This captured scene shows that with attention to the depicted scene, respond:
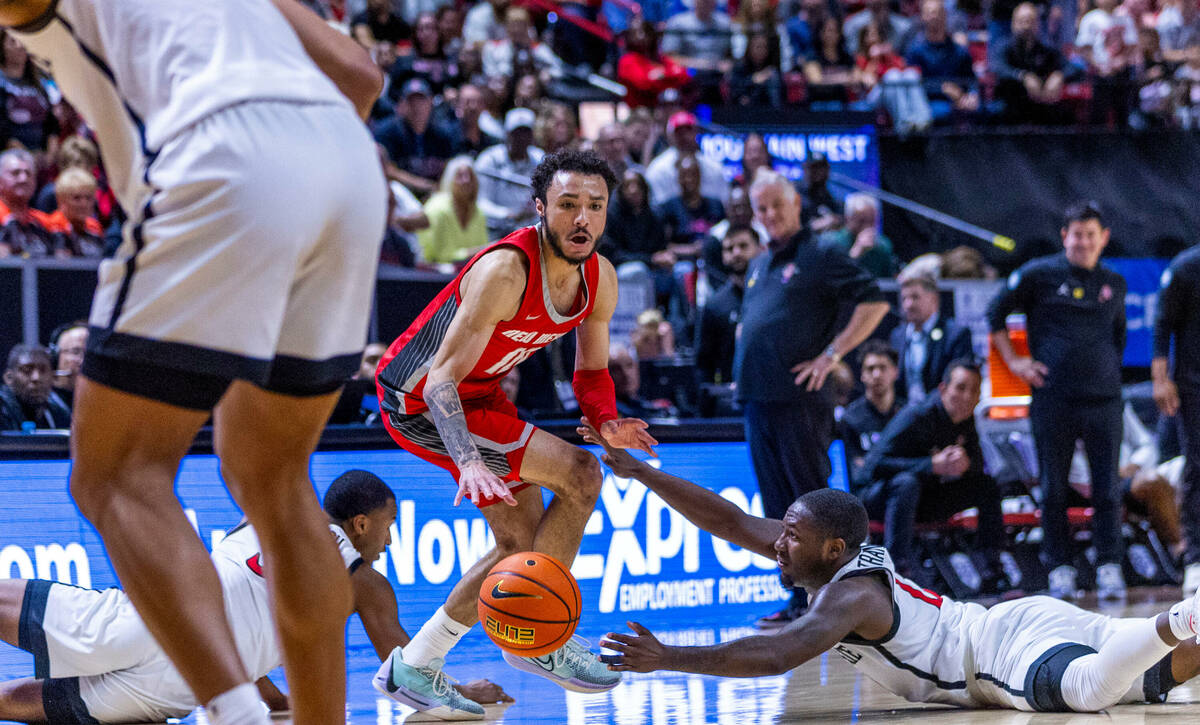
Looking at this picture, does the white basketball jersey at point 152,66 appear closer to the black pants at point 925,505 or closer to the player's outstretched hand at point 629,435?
the player's outstretched hand at point 629,435

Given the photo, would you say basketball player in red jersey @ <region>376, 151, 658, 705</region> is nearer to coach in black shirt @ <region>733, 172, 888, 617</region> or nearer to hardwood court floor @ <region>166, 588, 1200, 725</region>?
hardwood court floor @ <region>166, 588, 1200, 725</region>

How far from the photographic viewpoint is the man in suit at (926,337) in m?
9.83

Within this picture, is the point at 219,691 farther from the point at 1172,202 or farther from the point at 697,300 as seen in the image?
the point at 1172,202

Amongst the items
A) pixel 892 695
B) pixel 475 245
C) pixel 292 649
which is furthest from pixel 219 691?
pixel 475 245

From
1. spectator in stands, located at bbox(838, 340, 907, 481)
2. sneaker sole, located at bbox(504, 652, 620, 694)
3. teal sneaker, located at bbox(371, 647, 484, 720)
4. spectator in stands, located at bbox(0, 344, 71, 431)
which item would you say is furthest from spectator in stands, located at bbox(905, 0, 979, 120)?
teal sneaker, located at bbox(371, 647, 484, 720)

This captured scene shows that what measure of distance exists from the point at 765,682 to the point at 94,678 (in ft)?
8.43

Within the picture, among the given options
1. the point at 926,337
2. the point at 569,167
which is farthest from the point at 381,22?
the point at 569,167

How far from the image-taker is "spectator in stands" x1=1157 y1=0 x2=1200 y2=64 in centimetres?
1662

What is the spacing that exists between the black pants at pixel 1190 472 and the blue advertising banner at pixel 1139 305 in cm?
528

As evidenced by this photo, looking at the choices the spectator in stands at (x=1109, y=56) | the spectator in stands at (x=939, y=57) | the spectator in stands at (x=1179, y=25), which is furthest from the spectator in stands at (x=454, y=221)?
the spectator in stands at (x=1179, y=25)

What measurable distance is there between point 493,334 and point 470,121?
814 centimetres

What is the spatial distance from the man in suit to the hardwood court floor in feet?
12.8

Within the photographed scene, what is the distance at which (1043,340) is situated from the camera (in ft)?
29.9

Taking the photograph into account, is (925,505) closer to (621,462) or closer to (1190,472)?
(1190,472)
